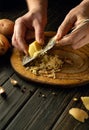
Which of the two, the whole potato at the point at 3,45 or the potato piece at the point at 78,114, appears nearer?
the potato piece at the point at 78,114

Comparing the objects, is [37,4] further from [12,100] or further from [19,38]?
[12,100]

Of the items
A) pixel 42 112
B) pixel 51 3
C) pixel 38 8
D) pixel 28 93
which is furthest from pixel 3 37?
pixel 51 3

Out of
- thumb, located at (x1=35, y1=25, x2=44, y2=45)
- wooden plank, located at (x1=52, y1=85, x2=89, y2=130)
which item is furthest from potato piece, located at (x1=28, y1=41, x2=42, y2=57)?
wooden plank, located at (x1=52, y1=85, x2=89, y2=130)

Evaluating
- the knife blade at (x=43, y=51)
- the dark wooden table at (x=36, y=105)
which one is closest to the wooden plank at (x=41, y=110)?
the dark wooden table at (x=36, y=105)

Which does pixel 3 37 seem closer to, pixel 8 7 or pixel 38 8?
pixel 38 8

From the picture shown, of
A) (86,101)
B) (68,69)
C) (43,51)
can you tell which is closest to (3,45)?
(43,51)

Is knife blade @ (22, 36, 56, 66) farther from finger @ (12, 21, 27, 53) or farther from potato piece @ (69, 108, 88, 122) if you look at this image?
potato piece @ (69, 108, 88, 122)

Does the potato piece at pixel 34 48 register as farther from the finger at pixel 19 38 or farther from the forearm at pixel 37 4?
the forearm at pixel 37 4
